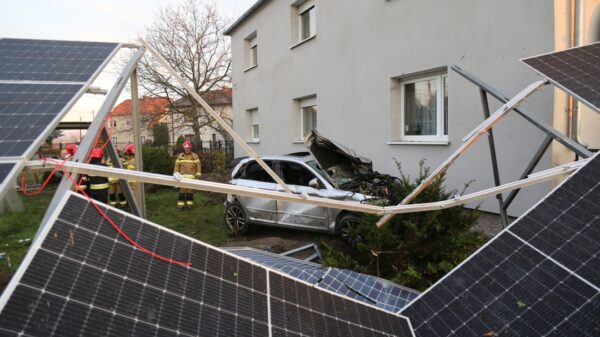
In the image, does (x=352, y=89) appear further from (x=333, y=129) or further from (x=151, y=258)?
(x=151, y=258)

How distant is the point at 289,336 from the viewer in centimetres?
179

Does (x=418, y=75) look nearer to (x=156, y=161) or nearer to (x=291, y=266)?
(x=291, y=266)

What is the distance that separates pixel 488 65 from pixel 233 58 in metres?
13.3

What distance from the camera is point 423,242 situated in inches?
155

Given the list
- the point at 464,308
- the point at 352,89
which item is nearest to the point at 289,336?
the point at 464,308

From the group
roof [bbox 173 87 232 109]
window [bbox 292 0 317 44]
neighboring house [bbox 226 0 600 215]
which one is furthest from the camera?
roof [bbox 173 87 232 109]

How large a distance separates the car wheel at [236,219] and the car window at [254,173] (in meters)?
0.61

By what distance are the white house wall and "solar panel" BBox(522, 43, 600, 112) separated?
2.83m

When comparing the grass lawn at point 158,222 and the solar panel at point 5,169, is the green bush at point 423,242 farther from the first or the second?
the grass lawn at point 158,222

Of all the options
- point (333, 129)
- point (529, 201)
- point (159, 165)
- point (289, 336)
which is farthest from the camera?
point (159, 165)

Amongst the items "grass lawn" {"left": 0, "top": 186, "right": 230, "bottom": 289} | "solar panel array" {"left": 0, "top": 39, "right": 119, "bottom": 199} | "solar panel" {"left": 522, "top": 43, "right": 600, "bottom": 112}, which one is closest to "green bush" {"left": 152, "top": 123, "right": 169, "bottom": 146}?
"grass lawn" {"left": 0, "top": 186, "right": 230, "bottom": 289}

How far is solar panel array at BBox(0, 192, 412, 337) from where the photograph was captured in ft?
4.62

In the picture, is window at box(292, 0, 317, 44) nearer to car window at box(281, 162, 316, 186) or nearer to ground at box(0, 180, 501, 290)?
ground at box(0, 180, 501, 290)

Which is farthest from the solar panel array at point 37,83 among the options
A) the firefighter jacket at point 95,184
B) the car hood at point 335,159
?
the firefighter jacket at point 95,184
